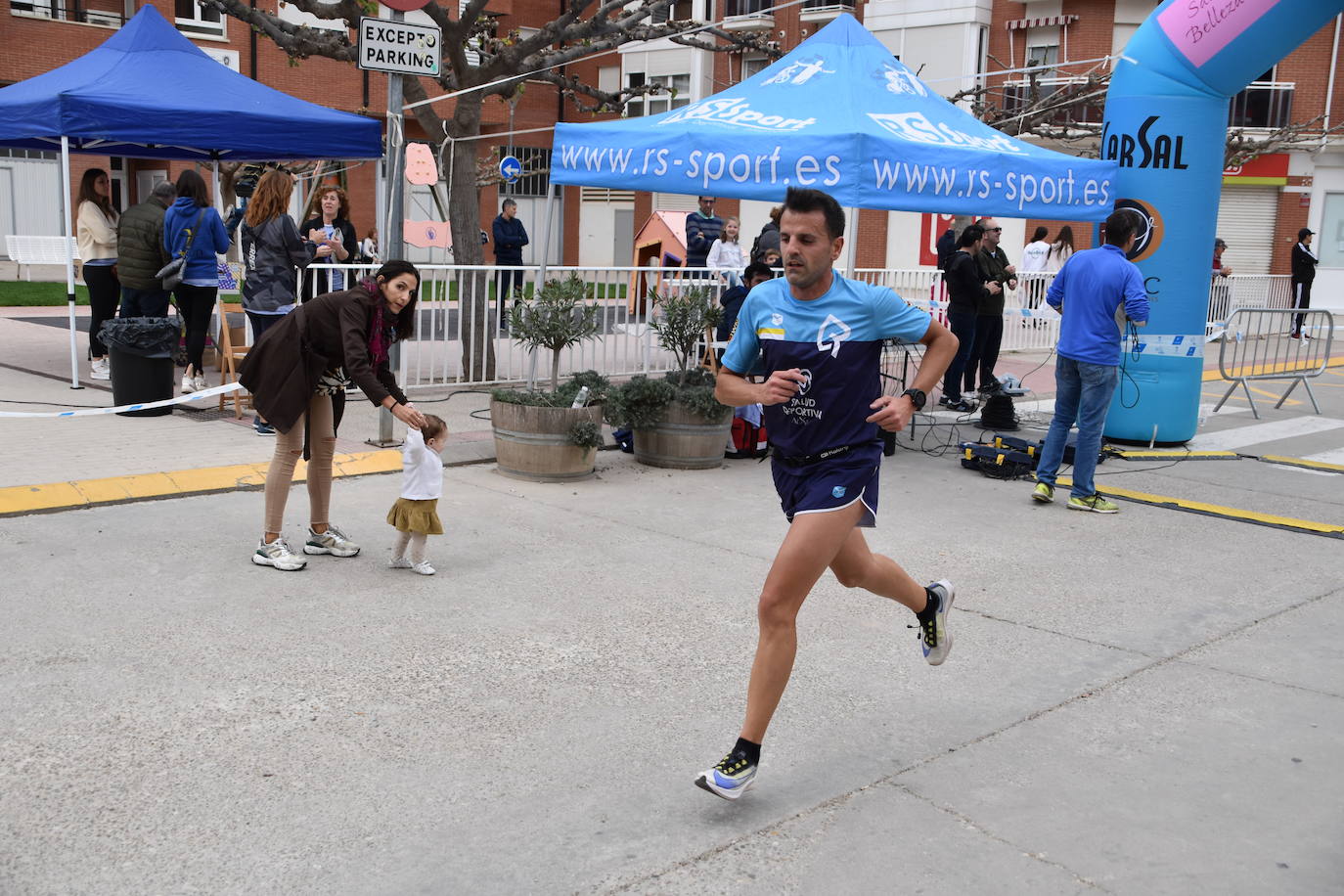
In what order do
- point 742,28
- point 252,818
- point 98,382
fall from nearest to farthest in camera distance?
point 252,818
point 98,382
point 742,28

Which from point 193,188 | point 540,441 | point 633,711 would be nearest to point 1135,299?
point 540,441

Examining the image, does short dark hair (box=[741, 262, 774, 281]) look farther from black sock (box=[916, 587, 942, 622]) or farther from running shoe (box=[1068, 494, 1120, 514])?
black sock (box=[916, 587, 942, 622])

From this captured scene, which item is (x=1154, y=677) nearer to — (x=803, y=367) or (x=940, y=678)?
(x=940, y=678)

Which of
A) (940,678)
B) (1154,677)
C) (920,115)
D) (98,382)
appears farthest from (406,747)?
(98,382)

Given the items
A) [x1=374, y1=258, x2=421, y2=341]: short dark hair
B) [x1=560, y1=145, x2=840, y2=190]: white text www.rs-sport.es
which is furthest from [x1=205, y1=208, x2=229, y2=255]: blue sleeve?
[x1=374, y1=258, x2=421, y2=341]: short dark hair

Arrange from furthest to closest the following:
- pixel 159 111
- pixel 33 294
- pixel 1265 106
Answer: pixel 1265 106 < pixel 33 294 < pixel 159 111

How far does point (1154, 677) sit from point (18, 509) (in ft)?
19.9

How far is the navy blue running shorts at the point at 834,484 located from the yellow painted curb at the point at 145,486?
491 centimetres

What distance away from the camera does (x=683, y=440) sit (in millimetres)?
9383

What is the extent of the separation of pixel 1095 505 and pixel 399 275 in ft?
16.6

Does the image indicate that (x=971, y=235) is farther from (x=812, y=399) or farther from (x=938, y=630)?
(x=812, y=399)

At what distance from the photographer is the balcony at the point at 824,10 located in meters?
36.2

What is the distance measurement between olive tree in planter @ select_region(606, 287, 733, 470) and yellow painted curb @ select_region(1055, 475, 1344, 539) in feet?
8.63

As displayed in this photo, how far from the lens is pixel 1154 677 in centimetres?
536
